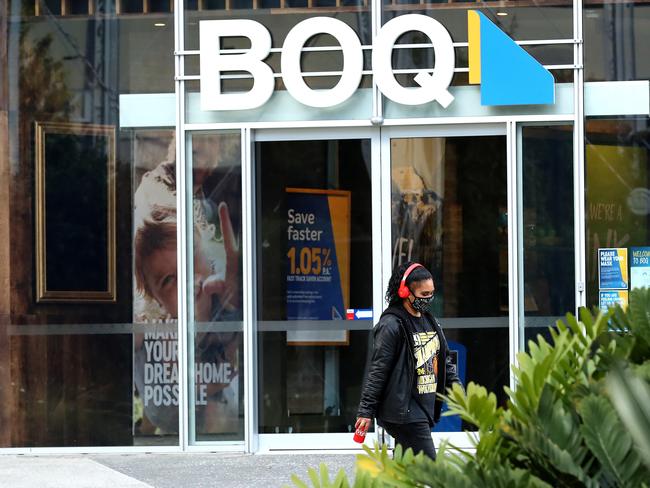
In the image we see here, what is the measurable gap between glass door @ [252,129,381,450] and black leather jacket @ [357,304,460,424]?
142 inches

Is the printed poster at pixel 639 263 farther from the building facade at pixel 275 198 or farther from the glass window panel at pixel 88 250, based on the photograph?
the glass window panel at pixel 88 250

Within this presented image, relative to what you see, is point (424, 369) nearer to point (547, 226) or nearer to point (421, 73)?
point (547, 226)

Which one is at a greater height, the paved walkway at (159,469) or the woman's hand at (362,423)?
the woman's hand at (362,423)

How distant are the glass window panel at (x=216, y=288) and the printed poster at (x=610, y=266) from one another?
3130 mm

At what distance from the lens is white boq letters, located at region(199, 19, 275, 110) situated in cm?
1012

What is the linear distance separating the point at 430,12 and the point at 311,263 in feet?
7.99

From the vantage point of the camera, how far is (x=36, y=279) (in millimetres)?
10273

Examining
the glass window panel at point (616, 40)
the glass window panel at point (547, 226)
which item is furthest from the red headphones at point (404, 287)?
the glass window panel at point (616, 40)

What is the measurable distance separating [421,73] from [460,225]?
4.46 feet

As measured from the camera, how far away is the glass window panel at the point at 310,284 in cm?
1030

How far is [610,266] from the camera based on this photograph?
33.0 ft

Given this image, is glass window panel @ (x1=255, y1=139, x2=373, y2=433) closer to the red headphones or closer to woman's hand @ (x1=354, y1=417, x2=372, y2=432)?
the red headphones

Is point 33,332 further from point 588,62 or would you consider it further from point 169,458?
point 588,62

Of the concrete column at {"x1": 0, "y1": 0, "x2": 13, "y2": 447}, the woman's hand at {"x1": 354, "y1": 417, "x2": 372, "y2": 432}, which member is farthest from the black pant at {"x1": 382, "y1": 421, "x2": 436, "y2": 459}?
the concrete column at {"x1": 0, "y1": 0, "x2": 13, "y2": 447}
